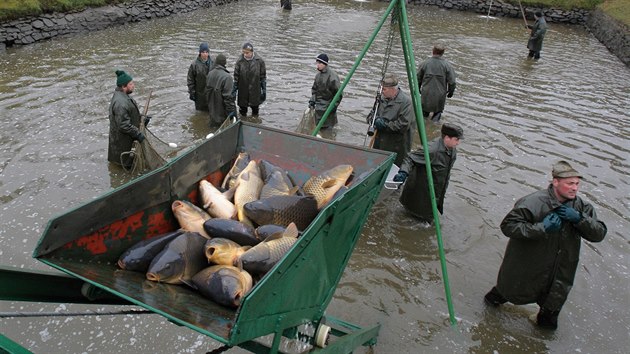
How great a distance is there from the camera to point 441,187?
6941 mm

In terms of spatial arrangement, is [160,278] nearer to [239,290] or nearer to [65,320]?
[239,290]

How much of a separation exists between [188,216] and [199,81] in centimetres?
735

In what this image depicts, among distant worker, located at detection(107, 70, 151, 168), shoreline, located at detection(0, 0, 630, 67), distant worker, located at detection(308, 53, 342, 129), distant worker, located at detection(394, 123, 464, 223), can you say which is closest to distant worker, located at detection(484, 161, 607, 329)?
distant worker, located at detection(394, 123, 464, 223)

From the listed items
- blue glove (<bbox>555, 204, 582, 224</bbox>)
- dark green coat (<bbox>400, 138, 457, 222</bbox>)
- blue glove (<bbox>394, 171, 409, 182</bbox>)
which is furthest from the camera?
dark green coat (<bbox>400, 138, 457, 222</bbox>)

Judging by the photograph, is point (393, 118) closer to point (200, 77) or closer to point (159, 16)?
point (200, 77)

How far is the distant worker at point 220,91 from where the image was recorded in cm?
1001

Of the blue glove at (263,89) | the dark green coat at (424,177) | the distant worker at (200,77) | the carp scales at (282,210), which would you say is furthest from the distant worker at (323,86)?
the carp scales at (282,210)

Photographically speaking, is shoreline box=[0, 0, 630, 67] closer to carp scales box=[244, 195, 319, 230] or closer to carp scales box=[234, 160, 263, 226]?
carp scales box=[234, 160, 263, 226]

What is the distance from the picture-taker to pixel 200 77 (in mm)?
10852

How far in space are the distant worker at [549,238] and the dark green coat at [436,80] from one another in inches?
255

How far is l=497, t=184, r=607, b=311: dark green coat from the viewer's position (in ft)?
15.9

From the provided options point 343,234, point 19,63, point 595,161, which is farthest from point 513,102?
point 19,63

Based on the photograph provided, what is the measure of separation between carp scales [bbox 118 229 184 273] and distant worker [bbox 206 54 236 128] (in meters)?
6.42

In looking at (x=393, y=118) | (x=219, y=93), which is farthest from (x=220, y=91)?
(x=393, y=118)
